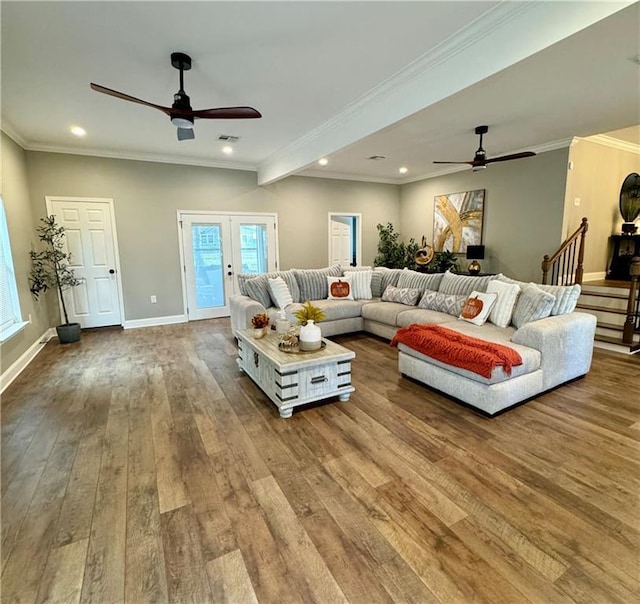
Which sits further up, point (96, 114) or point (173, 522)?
point (96, 114)

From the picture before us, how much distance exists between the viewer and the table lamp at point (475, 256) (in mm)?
6113

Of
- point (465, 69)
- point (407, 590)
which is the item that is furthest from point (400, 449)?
point (465, 69)

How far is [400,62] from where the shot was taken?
282cm

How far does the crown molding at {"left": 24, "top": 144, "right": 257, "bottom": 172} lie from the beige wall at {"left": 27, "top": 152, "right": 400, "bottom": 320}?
6 centimetres

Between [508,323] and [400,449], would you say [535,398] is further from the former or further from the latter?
[400,449]

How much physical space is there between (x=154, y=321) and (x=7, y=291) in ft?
7.14

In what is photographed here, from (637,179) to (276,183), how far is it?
6.57m

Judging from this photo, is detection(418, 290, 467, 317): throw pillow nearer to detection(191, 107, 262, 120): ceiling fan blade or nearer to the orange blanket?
the orange blanket

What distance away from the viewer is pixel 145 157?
216 inches

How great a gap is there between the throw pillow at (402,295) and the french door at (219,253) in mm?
2708

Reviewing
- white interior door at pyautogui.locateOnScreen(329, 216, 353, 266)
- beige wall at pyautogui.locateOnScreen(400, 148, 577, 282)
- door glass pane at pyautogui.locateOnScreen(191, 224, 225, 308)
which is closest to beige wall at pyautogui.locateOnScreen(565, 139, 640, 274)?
beige wall at pyautogui.locateOnScreen(400, 148, 577, 282)

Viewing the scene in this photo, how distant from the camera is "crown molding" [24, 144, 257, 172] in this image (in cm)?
492

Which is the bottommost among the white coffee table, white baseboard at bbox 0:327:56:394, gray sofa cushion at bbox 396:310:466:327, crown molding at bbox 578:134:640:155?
white baseboard at bbox 0:327:56:394

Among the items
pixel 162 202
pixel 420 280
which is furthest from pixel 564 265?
pixel 162 202
